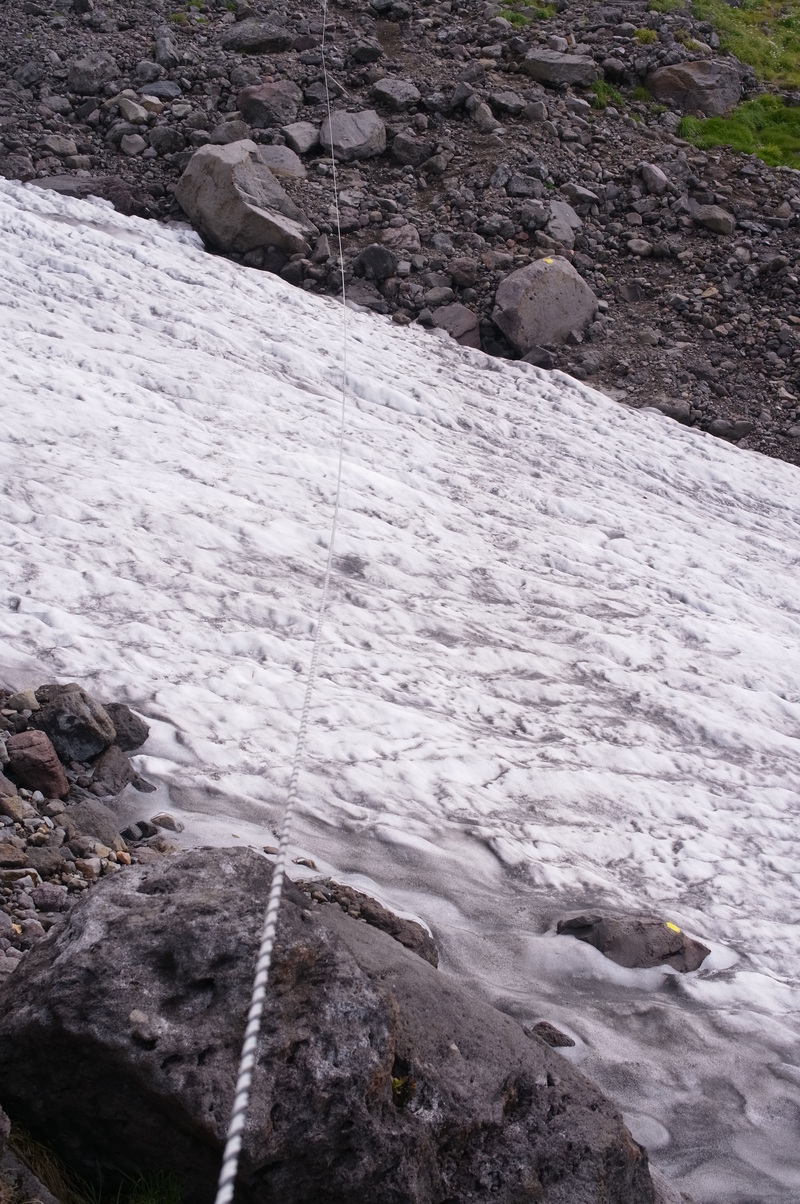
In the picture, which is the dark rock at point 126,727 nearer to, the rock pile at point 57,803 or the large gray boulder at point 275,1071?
the rock pile at point 57,803

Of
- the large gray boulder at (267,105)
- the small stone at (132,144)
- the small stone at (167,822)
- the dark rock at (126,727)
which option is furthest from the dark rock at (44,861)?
the large gray boulder at (267,105)

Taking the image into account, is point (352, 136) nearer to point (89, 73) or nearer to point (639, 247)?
point (89, 73)

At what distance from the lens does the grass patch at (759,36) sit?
2108 centimetres

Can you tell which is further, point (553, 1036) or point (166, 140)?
point (166, 140)

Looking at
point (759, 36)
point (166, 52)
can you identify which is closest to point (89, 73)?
point (166, 52)

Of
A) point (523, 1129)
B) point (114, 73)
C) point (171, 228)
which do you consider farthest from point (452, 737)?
point (114, 73)

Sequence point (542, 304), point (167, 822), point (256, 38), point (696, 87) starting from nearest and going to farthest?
point (167, 822) < point (542, 304) < point (256, 38) < point (696, 87)

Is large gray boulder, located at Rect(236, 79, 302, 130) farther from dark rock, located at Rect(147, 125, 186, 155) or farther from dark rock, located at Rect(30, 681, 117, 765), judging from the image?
dark rock, located at Rect(30, 681, 117, 765)

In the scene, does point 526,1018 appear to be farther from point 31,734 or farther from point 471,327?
point 471,327

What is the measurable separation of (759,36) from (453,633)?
20.3 meters

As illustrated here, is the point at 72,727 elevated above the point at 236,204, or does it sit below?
above

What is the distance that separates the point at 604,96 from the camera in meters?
18.5

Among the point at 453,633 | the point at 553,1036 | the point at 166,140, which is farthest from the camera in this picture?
the point at 166,140

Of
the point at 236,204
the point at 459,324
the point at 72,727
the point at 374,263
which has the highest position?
the point at 72,727
